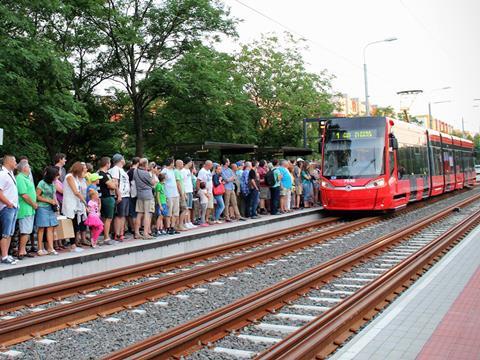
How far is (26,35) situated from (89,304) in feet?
46.6

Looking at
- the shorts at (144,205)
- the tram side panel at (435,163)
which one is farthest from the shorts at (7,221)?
the tram side panel at (435,163)

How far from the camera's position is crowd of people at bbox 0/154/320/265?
412 inches

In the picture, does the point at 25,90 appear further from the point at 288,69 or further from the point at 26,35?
the point at 288,69

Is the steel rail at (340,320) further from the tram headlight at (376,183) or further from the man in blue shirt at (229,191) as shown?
the tram headlight at (376,183)

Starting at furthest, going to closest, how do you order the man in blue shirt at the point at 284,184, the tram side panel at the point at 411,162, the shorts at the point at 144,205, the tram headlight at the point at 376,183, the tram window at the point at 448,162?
the tram window at the point at 448,162 → the tram side panel at the point at 411,162 → the man in blue shirt at the point at 284,184 → the tram headlight at the point at 376,183 → the shorts at the point at 144,205

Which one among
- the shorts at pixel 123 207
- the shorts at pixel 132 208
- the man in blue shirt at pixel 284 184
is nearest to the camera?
the shorts at pixel 123 207

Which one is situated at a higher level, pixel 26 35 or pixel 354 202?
pixel 26 35

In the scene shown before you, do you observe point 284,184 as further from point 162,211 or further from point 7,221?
point 7,221

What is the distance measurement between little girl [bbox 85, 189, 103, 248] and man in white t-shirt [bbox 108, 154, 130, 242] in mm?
628

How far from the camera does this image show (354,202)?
62.2 feet

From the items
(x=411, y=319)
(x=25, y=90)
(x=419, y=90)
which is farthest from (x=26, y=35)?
(x=419, y=90)

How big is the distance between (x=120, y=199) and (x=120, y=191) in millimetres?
183

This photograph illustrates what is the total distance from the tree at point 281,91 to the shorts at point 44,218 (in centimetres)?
2574

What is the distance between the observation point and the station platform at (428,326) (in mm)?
5258
